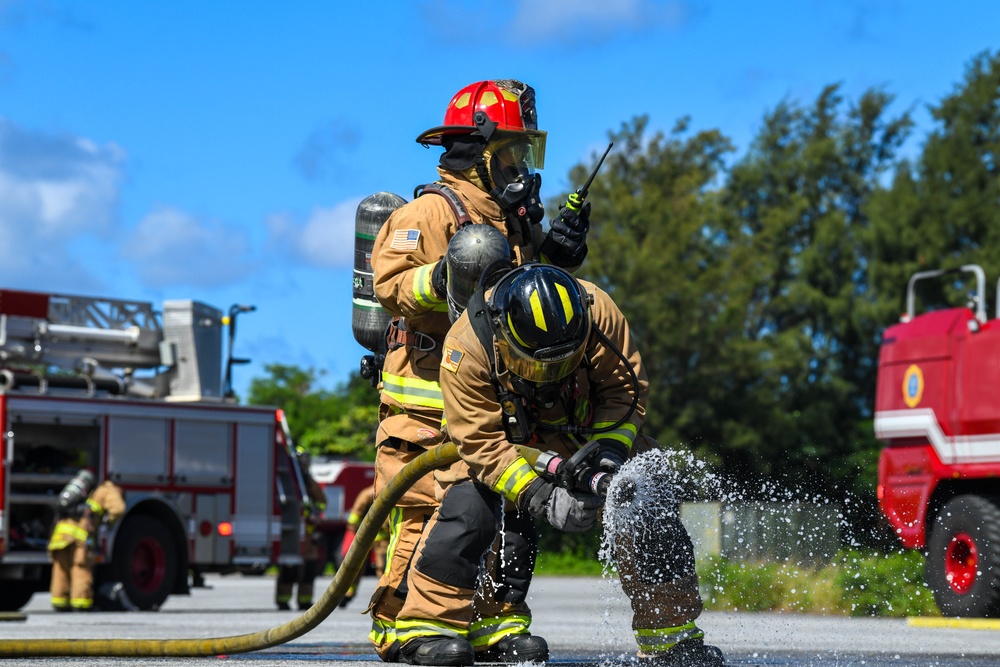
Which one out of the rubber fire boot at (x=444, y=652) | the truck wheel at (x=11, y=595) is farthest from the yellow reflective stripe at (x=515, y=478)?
the truck wheel at (x=11, y=595)

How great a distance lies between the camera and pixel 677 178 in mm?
41469

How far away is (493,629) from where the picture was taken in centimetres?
586

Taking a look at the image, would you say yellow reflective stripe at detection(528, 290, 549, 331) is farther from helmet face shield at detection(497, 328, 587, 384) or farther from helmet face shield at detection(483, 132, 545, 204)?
helmet face shield at detection(483, 132, 545, 204)

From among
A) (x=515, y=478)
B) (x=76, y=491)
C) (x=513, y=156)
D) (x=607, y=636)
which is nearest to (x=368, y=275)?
(x=513, y=156)

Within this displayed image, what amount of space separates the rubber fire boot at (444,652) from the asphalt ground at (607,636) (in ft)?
1.34

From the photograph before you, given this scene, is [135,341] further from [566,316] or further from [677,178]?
[677,178]

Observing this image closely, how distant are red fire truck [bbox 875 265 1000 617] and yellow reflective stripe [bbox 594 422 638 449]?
20.7 ft

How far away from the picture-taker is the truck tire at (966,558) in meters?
11.1

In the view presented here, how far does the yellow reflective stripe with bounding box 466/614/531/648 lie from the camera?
585 centimetres

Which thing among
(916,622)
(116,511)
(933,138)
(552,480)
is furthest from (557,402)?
(933,138)

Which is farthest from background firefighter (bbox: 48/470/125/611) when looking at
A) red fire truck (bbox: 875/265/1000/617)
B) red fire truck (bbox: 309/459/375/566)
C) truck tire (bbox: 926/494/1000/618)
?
red fire truck (bbox: 309/459/375/566)

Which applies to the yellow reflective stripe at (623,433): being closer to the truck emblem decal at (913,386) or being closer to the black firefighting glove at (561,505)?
the black firefighting glove at (561,505)

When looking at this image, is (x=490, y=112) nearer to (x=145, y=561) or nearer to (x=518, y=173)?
(x=518, y=173)

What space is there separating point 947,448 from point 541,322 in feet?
26.5
